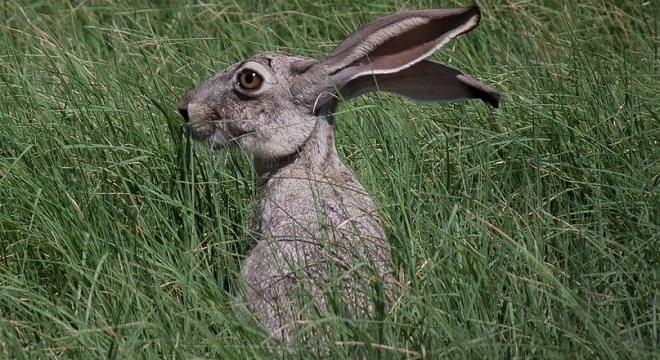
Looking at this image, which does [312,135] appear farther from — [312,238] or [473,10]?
[473,10]

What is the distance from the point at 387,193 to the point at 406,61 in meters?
0.62

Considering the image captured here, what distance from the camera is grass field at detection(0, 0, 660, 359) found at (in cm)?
444

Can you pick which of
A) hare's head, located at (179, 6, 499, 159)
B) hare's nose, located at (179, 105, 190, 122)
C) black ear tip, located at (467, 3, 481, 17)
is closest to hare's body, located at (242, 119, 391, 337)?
hare's head, located at (179, 6, 499, 159)

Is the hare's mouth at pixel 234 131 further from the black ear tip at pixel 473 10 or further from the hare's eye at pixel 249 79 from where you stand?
the black ear tip at pixel 473 10

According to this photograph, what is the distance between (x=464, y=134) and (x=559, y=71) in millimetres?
730

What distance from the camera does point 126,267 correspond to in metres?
4.95

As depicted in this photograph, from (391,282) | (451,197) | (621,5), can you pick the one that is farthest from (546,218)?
(621,5)

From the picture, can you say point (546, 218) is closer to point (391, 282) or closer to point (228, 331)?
point (391, 282)

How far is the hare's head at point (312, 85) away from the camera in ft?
16.8

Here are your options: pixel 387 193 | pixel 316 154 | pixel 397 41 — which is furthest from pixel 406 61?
pixel 387 193

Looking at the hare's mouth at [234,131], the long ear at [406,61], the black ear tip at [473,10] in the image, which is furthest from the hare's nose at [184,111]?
the black ear tip at [473,10]

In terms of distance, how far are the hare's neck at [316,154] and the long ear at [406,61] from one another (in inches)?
6.2

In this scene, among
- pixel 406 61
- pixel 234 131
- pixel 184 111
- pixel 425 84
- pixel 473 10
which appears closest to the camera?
pixel 473 10

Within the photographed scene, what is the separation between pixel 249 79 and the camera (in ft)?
17.8
